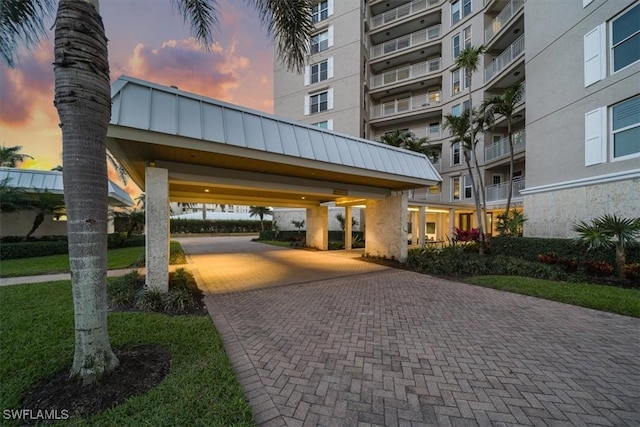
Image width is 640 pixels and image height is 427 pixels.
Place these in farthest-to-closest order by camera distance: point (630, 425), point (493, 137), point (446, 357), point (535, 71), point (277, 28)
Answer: point (493, 137), point (535, 71), point (277, 28), point (446, 357), point (630, 425)

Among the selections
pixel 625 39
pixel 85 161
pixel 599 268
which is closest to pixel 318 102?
pixel 625 39

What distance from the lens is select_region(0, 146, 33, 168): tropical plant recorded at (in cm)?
2366

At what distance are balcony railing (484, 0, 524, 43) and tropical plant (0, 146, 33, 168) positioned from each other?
42.7 meters

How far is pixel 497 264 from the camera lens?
973cm

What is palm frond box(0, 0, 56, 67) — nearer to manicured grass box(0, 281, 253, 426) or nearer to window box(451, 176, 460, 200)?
manicured grass box(0, 281, 253, 426)

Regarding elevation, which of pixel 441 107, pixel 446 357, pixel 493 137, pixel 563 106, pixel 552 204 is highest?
pixel 441 107

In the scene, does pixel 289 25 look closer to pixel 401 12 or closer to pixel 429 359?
pixel 429 359

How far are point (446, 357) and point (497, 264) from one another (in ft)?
26.0

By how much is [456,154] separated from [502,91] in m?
5.44

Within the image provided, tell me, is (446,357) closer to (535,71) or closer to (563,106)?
(563,106)

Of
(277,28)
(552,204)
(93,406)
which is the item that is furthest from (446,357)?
A: (552,204)

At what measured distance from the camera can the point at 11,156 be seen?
24391 millimetres

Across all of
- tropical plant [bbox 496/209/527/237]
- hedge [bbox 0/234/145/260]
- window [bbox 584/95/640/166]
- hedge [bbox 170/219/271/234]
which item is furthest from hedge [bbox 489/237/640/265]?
hedge [bbox 170/219/271/234]

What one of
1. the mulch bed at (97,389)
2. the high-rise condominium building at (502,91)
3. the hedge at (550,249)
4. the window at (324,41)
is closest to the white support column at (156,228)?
the mulch bed at (97,389)
